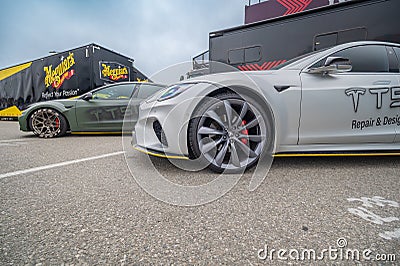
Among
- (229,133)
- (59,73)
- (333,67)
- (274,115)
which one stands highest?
(59,73)

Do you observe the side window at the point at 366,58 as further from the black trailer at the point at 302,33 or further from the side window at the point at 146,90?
the side window at the point at 146,90

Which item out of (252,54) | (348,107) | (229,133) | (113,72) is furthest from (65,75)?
(348,107)

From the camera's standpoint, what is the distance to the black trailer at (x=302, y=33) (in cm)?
306

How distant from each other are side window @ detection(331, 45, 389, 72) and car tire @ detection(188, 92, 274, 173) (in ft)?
3.53

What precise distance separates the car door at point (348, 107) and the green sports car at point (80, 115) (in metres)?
2.69

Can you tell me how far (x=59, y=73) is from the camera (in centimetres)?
591

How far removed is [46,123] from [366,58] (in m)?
4.95

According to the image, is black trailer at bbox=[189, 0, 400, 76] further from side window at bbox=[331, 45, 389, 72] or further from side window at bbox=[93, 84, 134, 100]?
side window at bbox=[93, 84, 134, 100]

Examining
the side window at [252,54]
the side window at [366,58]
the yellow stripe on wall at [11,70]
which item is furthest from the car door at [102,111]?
the yellow stripe on wall at [11,70]

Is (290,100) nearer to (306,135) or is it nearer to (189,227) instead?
(306,135)

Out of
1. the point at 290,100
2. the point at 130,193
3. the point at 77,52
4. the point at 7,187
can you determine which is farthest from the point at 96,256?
the point at 77,52

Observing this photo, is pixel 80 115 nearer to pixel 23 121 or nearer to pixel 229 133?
pixel 23 121

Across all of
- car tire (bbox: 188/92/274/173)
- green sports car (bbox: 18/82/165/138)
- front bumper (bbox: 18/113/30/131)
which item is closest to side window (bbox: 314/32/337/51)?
car tire (bbox: 188/92/274/173)

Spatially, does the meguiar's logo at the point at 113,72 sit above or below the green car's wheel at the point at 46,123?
above
